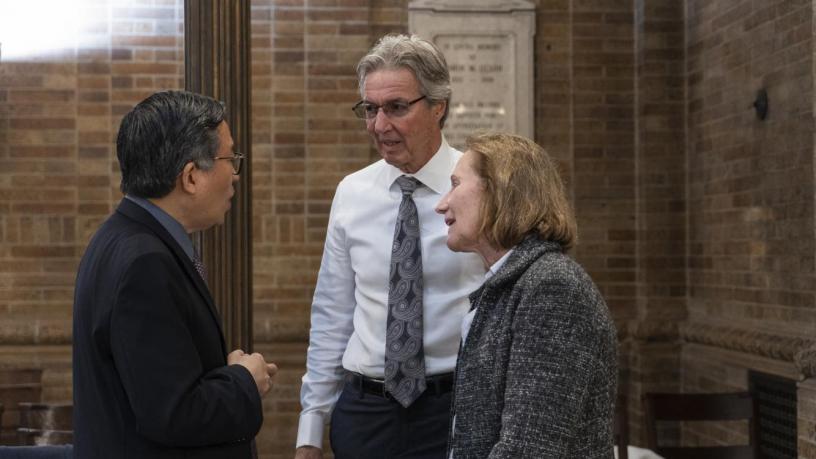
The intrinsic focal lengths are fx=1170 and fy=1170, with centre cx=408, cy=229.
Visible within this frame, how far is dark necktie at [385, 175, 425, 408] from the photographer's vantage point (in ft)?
8.54

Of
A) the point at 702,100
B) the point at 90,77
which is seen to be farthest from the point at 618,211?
the point at 90,77

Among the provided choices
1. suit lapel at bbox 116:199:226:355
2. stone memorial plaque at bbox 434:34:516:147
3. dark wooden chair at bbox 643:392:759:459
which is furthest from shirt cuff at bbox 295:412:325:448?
stone memorial plaque at bbox 434:34:516:147

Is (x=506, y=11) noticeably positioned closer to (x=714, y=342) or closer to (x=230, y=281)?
(x=714, y=342)

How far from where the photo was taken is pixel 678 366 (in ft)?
23.9

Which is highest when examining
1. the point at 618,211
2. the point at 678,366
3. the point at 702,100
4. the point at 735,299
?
the point at 702,100

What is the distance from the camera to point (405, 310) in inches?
105

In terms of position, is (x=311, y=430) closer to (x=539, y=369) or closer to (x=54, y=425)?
(x=539, y=369)

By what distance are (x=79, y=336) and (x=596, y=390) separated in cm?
89

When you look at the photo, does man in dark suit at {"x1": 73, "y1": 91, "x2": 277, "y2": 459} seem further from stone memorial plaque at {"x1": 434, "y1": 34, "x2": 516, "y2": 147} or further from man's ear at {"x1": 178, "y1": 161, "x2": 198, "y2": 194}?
stone memorial plaque at {"x1": 434, "y1": 34, "x2": 516, "y2": 147}

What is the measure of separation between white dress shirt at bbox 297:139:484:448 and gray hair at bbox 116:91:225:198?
73cm

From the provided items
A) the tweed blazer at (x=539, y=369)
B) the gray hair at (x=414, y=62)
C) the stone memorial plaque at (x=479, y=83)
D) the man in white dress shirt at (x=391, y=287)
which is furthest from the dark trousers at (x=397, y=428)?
the stone memorial plaque at (x=479, y=83)

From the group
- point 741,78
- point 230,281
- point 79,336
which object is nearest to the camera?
point 79,336

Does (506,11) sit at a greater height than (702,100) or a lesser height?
greater

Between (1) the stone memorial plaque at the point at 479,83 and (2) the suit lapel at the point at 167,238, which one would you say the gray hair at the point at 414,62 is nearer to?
(2) the suit lapel at the point at 167,238
